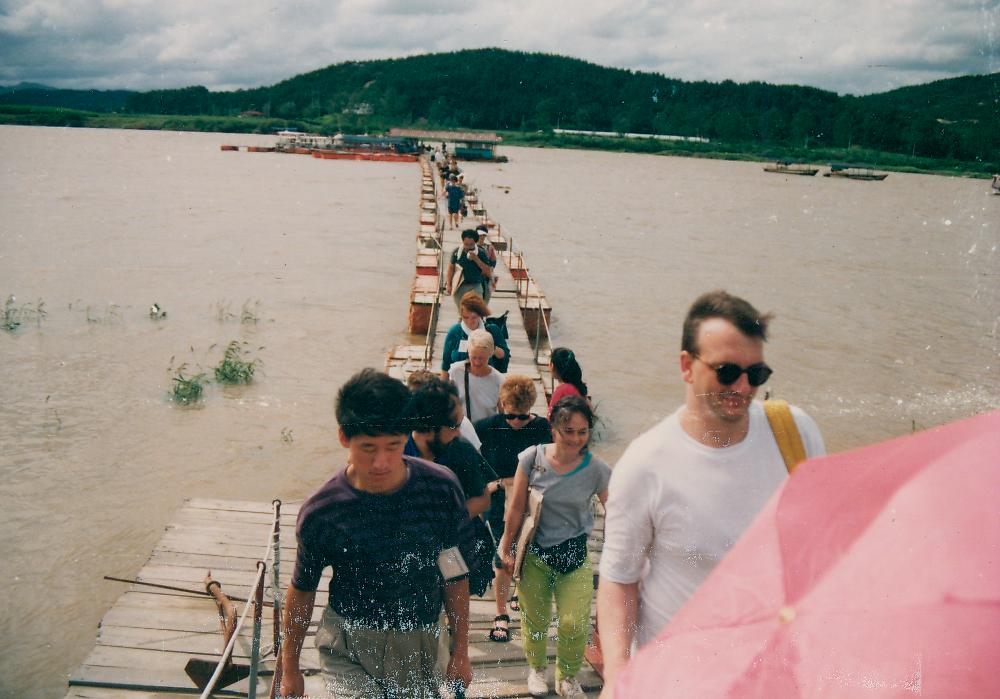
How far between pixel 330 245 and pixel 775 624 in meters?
23.1

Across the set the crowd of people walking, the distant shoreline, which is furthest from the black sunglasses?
the distant shoreline

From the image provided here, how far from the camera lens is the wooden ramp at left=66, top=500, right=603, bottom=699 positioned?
383 centimetres

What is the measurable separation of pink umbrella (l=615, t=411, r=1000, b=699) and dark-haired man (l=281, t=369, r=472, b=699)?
928 millimetres

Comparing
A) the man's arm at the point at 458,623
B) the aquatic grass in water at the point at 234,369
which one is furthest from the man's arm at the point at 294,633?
the aquatic grass in water at the point at 234,369

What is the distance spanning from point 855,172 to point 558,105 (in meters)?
58.2

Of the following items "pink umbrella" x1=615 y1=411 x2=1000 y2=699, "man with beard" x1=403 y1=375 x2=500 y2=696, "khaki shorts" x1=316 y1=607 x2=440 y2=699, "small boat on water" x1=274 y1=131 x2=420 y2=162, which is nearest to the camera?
"pink umbrella" x1=615 y1=411 x2=1000 y2=699

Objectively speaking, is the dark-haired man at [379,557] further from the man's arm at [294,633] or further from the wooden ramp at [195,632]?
the wooden ramp at [195,632]

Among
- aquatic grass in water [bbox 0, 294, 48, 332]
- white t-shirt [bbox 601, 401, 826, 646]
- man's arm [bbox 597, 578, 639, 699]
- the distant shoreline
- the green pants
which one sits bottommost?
aquatic grass in water [bbox 0, 294, 48, 332]

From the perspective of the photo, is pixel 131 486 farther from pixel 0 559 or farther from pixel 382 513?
pixel 382 513

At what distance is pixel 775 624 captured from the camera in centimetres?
155

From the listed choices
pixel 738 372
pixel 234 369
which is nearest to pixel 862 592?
pixel 738 372

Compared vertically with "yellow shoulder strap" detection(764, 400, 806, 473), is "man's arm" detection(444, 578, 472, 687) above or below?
below

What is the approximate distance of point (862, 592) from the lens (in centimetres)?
147

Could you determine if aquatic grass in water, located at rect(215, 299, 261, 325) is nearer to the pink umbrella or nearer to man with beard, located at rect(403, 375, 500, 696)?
man with beard, located at rect(403, 375, 500, 696)
